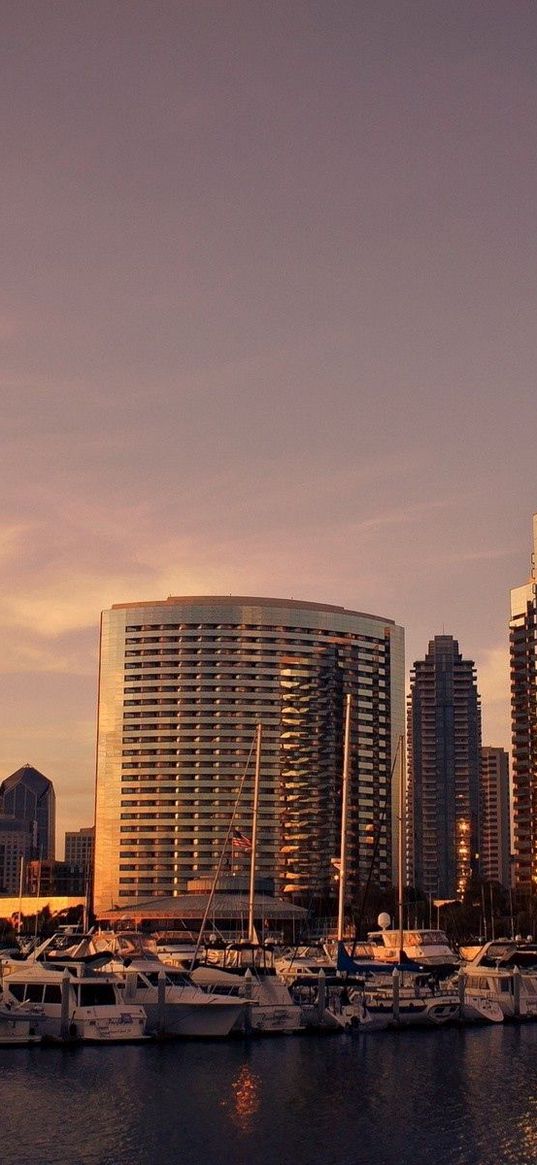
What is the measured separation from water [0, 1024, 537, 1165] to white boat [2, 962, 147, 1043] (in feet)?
3.86

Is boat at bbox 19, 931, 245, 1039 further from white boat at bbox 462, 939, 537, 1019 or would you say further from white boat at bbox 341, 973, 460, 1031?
white boat at bbox 462, 939, 537, 1019

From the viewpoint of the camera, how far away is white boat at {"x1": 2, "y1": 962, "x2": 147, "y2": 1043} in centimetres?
7719

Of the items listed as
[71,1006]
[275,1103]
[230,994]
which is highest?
[230,994]

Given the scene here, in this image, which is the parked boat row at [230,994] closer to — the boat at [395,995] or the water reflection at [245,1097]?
the boat at [395,995]

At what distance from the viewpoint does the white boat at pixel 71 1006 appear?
253ft

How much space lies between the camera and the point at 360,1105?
61.6 metres

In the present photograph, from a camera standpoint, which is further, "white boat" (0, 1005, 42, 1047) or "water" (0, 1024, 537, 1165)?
"white boat" (0, 1005, 42, 1047)

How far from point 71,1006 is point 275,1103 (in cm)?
1987

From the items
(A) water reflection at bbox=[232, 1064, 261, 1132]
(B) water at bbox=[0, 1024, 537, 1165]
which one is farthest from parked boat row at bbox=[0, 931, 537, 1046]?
(A) water reflection at bbox=[232, 1064, 261, 1132]

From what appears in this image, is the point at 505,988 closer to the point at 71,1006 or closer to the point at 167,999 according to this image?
the point at 167,999

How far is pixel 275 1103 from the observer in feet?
203

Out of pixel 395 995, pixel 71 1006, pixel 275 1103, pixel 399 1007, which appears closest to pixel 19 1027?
pixel 71 1006

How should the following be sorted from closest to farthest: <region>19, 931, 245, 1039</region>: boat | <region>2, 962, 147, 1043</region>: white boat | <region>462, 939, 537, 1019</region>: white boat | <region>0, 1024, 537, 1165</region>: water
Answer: <region>0, 1024, 537, 1165</region>: water < <region>2, 962, 147, 1043</region>: white boat < <region>19, 931, 245, 1039</region>: boat < <region>462, 939, 537, 1019</region>: white boat

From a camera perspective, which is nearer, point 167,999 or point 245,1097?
point 245,1097
